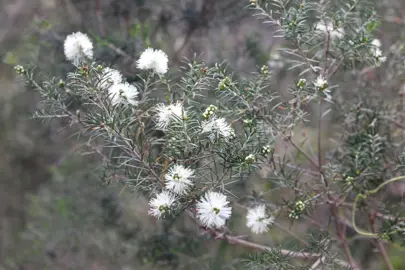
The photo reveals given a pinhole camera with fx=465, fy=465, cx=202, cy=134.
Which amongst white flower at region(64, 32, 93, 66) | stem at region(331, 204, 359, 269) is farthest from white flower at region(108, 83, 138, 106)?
stem at region(331, 204, 359, 269)

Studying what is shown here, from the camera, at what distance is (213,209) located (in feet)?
3.64

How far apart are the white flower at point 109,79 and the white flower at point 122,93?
11mm

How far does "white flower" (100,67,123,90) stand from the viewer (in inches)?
48.1

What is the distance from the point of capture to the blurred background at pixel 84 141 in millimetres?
1869

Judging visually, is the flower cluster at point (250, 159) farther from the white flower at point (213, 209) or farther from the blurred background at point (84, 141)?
the blurred background at point (84, 141)

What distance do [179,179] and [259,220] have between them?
0.34 metres

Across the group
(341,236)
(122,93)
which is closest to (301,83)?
(122,93)

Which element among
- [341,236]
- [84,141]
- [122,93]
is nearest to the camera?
[122,93]

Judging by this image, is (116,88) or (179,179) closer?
(179,179)

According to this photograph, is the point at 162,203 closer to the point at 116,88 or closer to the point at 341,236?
the point at 116,88

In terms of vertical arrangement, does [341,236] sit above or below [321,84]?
below

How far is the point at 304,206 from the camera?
1.29 meters

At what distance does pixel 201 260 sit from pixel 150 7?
118 centimetres

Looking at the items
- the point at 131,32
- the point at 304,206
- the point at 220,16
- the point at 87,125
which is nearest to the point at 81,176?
the point at 131,32
